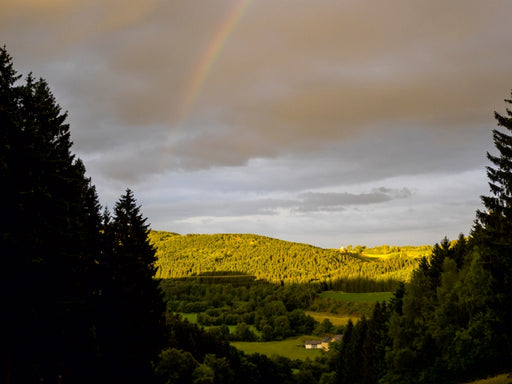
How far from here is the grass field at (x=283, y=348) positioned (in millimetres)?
131600

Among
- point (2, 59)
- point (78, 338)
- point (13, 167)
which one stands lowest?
point (78, 338)

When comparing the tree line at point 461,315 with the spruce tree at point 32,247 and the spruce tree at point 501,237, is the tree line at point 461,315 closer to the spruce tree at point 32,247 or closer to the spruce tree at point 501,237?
the spruce tree at point 501,237

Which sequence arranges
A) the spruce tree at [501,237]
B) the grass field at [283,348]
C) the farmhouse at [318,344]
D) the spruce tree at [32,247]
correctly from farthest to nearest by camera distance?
the farmhouse at [318,344] < the grass field at [283,348] < the spruce tree at [501,237] < the spruce tree at [32,247]

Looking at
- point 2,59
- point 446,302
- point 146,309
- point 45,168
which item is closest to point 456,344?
point 446,302

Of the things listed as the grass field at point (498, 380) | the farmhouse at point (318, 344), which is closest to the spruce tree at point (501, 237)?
the grass field at point (498, 380)

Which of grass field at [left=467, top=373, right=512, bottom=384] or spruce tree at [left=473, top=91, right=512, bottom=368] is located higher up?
spruce tree at [left=473, top=91, right=512, bottom=368]

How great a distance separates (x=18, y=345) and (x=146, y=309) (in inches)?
685

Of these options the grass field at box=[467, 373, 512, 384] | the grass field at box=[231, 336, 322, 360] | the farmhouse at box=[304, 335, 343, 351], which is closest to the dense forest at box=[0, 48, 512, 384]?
the grass field at box=[467, 373, 512, 384]

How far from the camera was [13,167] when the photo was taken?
2022cm

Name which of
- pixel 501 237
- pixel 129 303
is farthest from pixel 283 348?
pixel 501 237

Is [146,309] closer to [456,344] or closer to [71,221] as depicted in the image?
[71,221]

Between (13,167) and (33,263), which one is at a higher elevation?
(13,167)

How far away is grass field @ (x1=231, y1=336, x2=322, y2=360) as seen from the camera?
132 metres

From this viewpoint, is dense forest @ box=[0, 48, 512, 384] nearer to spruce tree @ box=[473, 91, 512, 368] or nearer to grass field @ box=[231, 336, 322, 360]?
spruce tree @ box=[473, 91, 512, 368]
